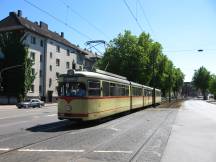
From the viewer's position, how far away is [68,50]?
263 feet

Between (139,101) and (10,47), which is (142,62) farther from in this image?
(139,101)

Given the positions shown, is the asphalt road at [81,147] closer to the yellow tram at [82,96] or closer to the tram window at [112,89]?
the yellow tram at [82,96]

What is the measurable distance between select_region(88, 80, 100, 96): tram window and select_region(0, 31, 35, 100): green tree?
3782 cm

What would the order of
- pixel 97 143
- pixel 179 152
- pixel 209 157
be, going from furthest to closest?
pixel 97 143, pixel 179 152, pixel 209 157

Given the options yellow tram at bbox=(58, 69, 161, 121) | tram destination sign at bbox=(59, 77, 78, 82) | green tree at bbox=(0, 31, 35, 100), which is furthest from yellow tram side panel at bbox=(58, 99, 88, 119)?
green tree at bbox=(0, 31, 35, 100)

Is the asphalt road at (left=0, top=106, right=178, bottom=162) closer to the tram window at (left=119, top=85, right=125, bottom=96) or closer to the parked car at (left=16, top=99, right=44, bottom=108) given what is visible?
the tram window at (left=119, top=85, right=125, bottom=96)

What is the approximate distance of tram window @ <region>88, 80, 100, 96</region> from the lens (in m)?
19.5

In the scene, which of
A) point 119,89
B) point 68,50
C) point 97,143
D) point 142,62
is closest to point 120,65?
point 142,62

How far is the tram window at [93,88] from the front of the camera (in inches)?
766

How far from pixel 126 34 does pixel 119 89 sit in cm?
5560

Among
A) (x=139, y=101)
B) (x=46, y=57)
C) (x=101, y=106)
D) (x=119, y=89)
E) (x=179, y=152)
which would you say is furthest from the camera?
(x=46, y=57)

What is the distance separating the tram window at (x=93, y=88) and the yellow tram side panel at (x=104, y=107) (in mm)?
355

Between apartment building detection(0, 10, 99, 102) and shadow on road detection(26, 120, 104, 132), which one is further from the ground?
apartment building detection(0, 10, 99, 102)

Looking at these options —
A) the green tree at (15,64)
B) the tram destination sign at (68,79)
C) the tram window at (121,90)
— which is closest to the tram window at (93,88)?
the tram destination sign at (68,79)
